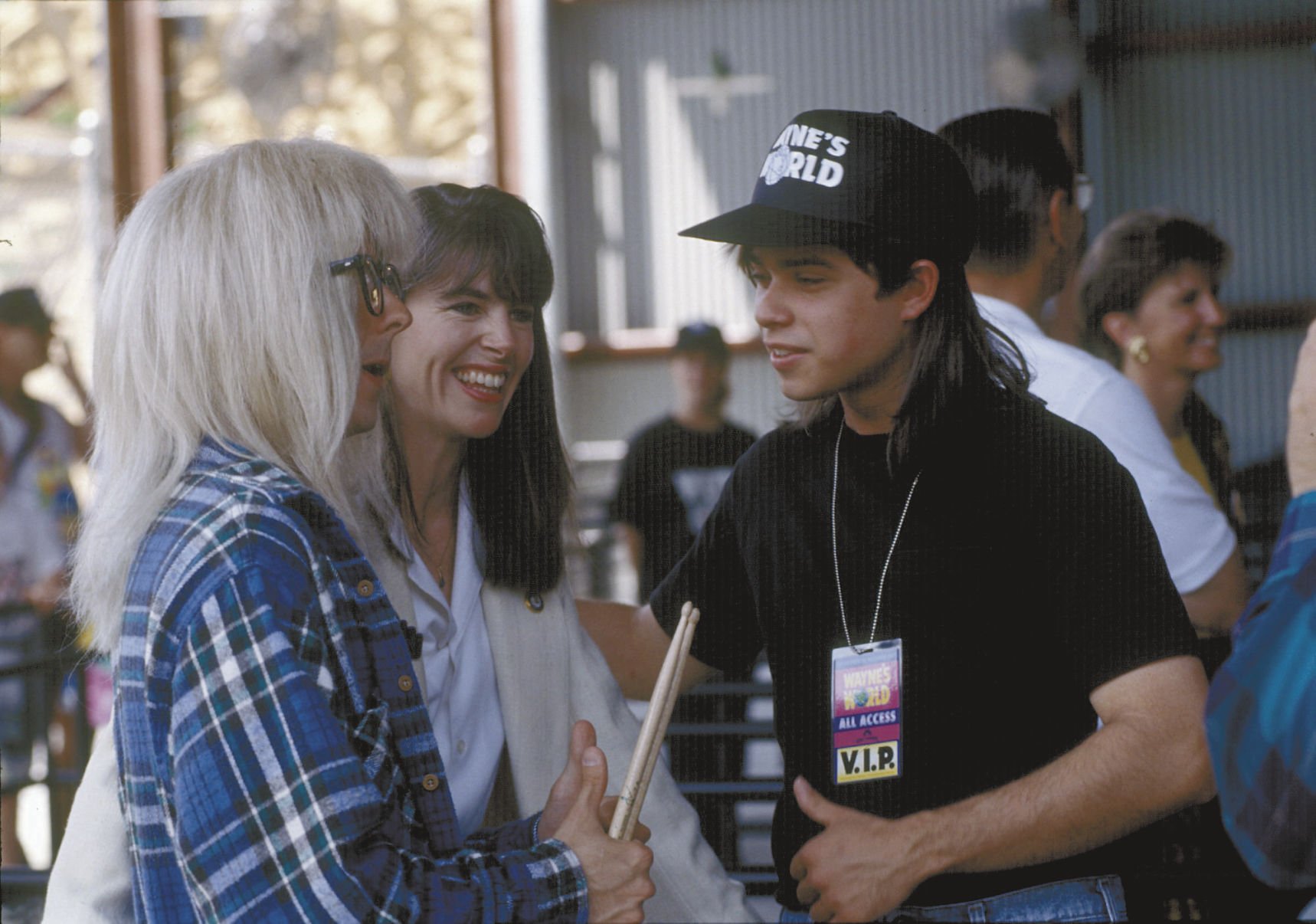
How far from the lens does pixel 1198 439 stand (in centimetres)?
255

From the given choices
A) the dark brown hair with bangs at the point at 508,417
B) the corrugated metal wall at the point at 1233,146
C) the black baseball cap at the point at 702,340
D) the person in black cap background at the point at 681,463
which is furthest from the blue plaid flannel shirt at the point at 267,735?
the black baseball cap at the point at 702,340

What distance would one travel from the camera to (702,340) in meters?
5.09

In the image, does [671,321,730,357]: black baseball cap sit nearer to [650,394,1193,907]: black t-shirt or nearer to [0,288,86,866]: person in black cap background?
[0,288,86,866]: person in black cap background

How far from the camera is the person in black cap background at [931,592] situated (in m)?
1.48

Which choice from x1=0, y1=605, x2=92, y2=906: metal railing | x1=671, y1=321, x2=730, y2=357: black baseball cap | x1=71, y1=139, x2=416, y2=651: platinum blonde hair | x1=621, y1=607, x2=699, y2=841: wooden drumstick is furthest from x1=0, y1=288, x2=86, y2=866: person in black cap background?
x1=621, y1=607, x2=699, y2=841: wooden drumstick

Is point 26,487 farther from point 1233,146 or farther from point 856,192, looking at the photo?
point 1233,146

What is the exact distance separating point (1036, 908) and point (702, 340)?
3.66m

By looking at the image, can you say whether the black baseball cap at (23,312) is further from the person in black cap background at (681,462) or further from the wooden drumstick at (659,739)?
the wooden drumstick at (659,739)

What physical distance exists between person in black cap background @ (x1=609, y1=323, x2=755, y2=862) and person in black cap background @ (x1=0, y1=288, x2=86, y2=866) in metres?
1.94

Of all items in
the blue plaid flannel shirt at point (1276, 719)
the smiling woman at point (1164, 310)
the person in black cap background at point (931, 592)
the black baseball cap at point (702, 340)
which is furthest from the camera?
the black baseball cap at point (702, 340)

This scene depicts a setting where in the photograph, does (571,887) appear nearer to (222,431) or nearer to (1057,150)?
(222,431)

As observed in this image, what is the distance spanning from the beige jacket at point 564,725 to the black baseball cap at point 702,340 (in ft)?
10.3

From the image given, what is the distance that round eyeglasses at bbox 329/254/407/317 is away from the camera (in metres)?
1.41

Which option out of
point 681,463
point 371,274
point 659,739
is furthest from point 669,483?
point 371,274
